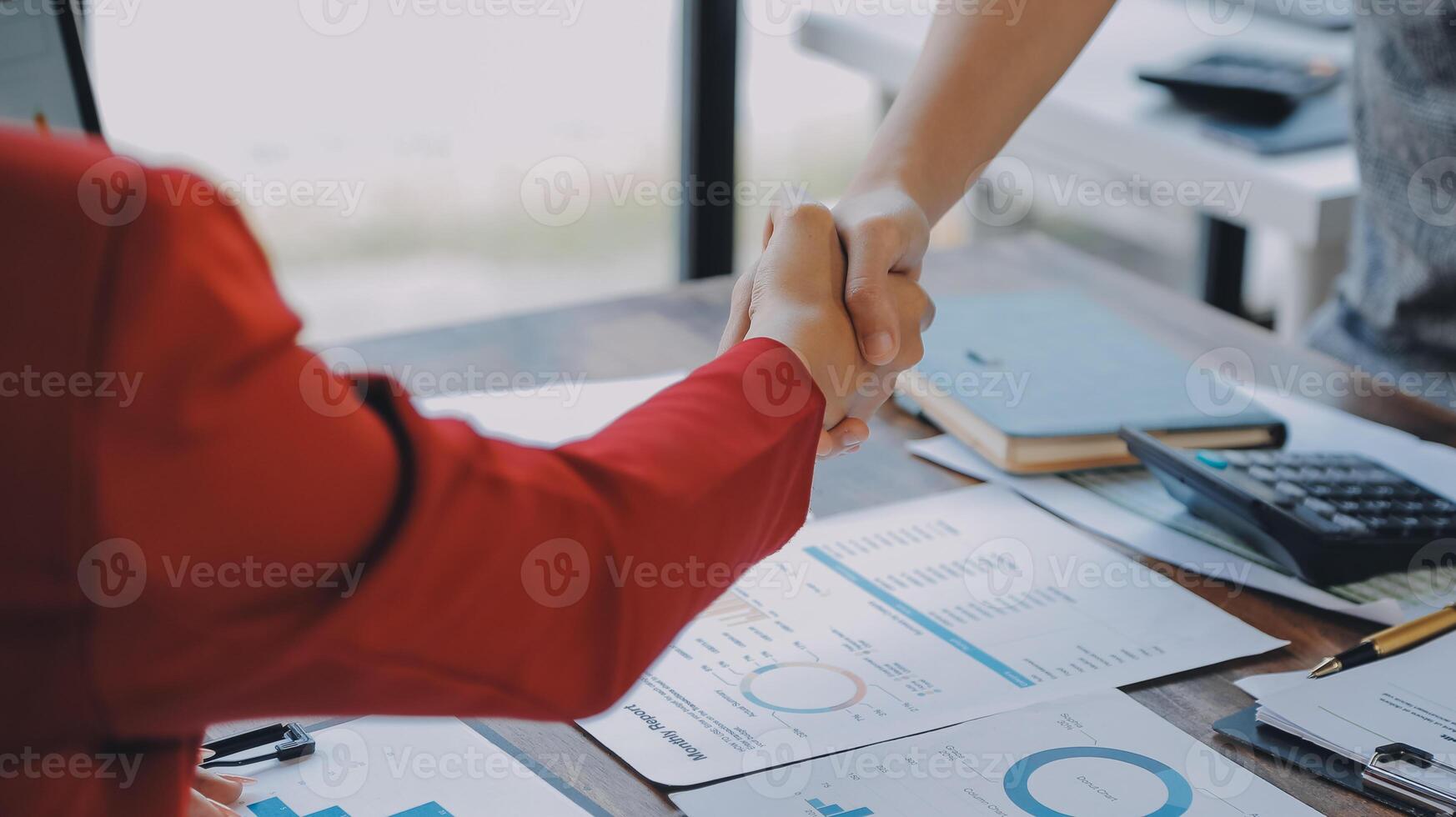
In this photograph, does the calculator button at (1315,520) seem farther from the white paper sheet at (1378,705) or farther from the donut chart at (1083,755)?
the donut chart at (1083,755)

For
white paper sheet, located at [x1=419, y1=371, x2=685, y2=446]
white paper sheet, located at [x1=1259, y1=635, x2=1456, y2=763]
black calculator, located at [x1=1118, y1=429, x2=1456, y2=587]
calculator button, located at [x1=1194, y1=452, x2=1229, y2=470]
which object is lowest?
white paper sheet, located at [x1=1259, y1=635, x2=1456, y2=763]

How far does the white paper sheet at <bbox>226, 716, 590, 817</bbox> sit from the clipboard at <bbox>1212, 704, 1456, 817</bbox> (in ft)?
1.17

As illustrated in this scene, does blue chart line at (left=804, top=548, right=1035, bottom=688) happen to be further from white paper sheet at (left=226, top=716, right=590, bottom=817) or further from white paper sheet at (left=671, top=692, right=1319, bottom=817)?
white paper sheet at (left=226, top=716, right=590, bottom=817)

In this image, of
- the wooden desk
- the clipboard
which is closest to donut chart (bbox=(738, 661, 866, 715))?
the wooden desk

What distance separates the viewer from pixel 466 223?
3.89 meters

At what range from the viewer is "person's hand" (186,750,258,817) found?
644 millimetres

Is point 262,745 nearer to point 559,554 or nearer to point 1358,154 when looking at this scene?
point 559,554

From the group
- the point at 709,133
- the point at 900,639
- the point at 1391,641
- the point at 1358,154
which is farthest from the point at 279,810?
the point at 709,133

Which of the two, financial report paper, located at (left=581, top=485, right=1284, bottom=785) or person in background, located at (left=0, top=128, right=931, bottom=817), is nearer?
person in background, located at (left=0, top=128, right=931, bottom=817)

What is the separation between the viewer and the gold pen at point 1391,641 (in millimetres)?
813

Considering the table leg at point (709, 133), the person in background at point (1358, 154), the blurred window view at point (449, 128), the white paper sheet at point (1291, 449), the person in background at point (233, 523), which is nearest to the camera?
the person in background at point (233, 523)

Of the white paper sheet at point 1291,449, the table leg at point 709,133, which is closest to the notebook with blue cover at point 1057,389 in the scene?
the white paper sheet at point 1291,449

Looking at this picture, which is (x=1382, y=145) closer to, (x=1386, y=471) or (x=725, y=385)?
(x=1386, y=471)

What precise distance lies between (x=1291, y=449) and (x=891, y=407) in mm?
321
